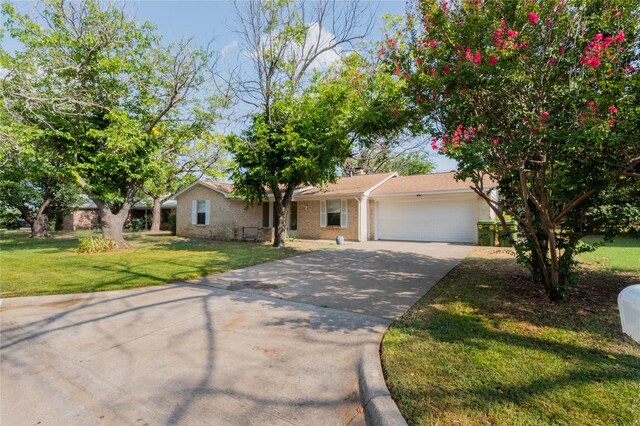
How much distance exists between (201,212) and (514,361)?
20.7 meters

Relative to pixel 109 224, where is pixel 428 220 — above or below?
above

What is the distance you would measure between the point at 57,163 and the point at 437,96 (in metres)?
16.1

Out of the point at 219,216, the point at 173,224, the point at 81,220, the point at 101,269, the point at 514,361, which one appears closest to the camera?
the point at 514,361

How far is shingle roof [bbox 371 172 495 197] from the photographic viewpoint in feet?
51.6

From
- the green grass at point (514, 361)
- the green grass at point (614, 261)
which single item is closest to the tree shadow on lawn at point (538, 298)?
the green grass at point (514, 361)

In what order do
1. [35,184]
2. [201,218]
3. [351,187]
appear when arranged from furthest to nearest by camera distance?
[35,184] → [201,218] → [351,187]

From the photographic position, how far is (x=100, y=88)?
12742 millimetres

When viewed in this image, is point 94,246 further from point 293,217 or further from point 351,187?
point 351,187

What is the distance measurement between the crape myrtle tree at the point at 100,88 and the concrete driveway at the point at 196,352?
8.58 meters

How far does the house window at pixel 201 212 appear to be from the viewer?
68.7ft

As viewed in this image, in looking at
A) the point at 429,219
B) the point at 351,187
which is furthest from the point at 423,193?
the point at 351,187

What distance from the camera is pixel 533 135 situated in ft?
13.4

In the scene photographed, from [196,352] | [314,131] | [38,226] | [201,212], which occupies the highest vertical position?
[314,131]

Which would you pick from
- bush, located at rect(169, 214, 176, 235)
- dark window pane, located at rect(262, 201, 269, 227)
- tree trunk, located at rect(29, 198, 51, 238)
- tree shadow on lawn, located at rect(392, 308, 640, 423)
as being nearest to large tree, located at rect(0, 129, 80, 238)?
tree trunk, located at rect(29, 198, 51, 238)
